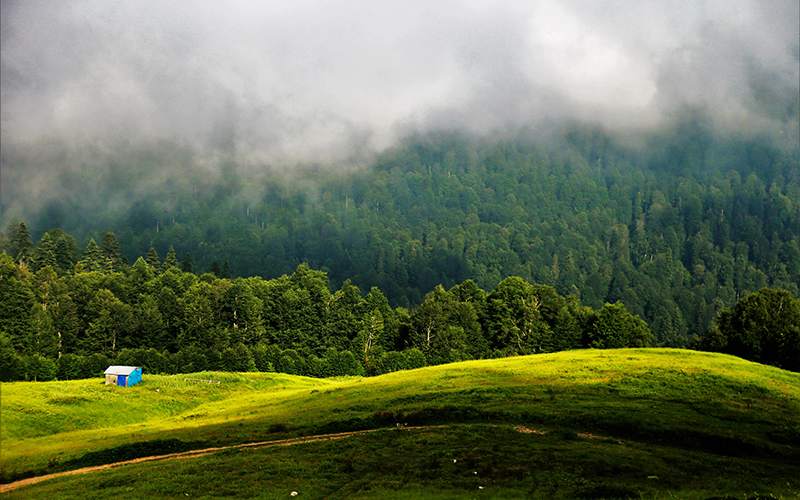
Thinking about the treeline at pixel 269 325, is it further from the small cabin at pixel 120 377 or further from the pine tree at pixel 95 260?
the pine tree at pixel 95 260

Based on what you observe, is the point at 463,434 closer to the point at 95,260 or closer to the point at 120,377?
the point at 120,377

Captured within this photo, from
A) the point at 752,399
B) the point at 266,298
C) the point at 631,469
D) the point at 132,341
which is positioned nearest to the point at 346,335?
the point at 266,298

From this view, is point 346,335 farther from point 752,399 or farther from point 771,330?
point 752,399

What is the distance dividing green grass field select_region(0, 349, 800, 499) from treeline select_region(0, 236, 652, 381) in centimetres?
3578

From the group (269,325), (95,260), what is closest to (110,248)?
(95,260)

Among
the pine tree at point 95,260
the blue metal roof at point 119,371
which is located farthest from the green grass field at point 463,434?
the pine tree at point 95,260

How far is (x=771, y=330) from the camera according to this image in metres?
86.4

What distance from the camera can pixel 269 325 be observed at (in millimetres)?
131500

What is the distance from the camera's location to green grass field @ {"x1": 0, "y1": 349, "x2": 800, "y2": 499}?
2948cm

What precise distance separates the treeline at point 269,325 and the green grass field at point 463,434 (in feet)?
117

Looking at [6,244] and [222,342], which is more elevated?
[6,244]

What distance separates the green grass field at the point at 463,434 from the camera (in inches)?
1161

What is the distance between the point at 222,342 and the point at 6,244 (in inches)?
4443

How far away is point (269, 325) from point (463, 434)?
328 feet
